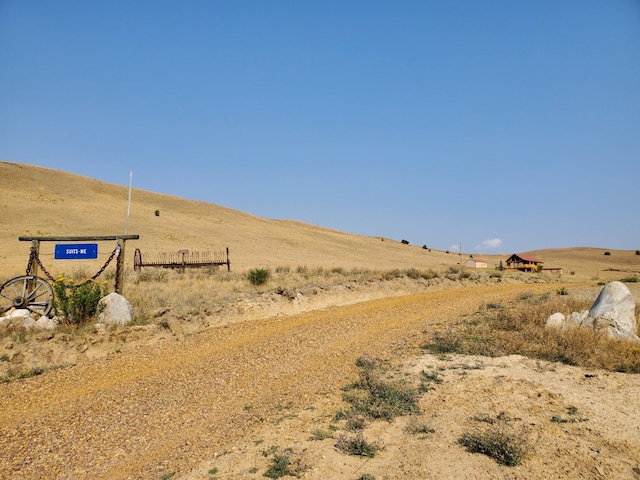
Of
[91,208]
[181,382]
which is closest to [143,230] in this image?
[91,208]

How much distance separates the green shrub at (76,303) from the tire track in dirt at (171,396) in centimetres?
241

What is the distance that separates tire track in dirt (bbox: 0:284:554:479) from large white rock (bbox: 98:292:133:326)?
1.77m

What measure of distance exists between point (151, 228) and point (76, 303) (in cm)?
4344

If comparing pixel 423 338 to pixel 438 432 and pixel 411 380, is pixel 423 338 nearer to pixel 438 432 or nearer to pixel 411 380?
pixel 411 380

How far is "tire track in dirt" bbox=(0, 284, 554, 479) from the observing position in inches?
195

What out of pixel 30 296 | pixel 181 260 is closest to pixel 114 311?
pixel 30 296

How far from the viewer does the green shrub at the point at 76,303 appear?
34.2ft

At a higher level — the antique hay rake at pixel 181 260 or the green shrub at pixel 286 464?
the antique hay rake at pixel 181 260

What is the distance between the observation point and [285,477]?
13.9 ft

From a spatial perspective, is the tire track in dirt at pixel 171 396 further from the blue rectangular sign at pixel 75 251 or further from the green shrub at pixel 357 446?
the blue rectangular sign at pixel 75 251

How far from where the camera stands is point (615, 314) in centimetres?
909

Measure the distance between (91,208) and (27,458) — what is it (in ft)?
195

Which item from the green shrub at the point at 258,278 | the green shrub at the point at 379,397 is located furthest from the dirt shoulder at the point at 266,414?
the green shrub at the point at 258,278

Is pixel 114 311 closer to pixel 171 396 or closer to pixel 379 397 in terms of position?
pixel 171 396
